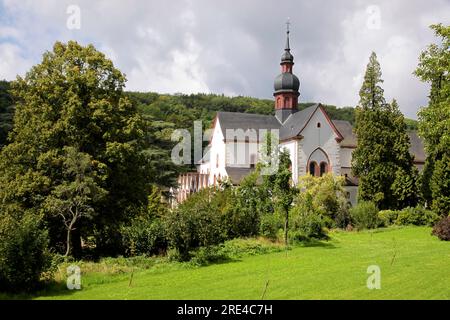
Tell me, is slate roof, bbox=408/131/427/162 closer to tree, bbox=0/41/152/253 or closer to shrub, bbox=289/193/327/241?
shrub, bbox=289/193/327/241

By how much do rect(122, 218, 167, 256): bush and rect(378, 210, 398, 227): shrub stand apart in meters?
20.1

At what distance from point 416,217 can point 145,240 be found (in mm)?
22523

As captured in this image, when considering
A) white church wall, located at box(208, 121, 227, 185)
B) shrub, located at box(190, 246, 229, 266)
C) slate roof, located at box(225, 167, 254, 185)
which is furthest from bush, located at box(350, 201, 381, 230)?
shrub, located at box(190, 246, 229, 266)

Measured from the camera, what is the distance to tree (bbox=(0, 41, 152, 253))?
21453 mm

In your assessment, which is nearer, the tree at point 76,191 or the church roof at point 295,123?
the tree at point 76,191

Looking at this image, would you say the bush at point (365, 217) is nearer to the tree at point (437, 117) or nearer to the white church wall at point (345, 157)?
the tree at point (437, 117)

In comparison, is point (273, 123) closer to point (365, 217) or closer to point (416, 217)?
point (365, 217)

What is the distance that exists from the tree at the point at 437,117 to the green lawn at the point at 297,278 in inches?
256

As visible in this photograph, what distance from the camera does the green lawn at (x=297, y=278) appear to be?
13.8 meters

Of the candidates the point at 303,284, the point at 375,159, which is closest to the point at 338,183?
the point at 375,159

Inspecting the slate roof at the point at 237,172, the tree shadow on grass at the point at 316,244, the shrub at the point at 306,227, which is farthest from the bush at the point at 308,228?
the slate roof at the point at 237,172

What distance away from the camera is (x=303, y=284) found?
1502cm

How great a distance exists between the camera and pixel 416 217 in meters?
35.8

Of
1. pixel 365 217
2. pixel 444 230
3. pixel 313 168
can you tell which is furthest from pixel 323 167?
pixel 444 230
